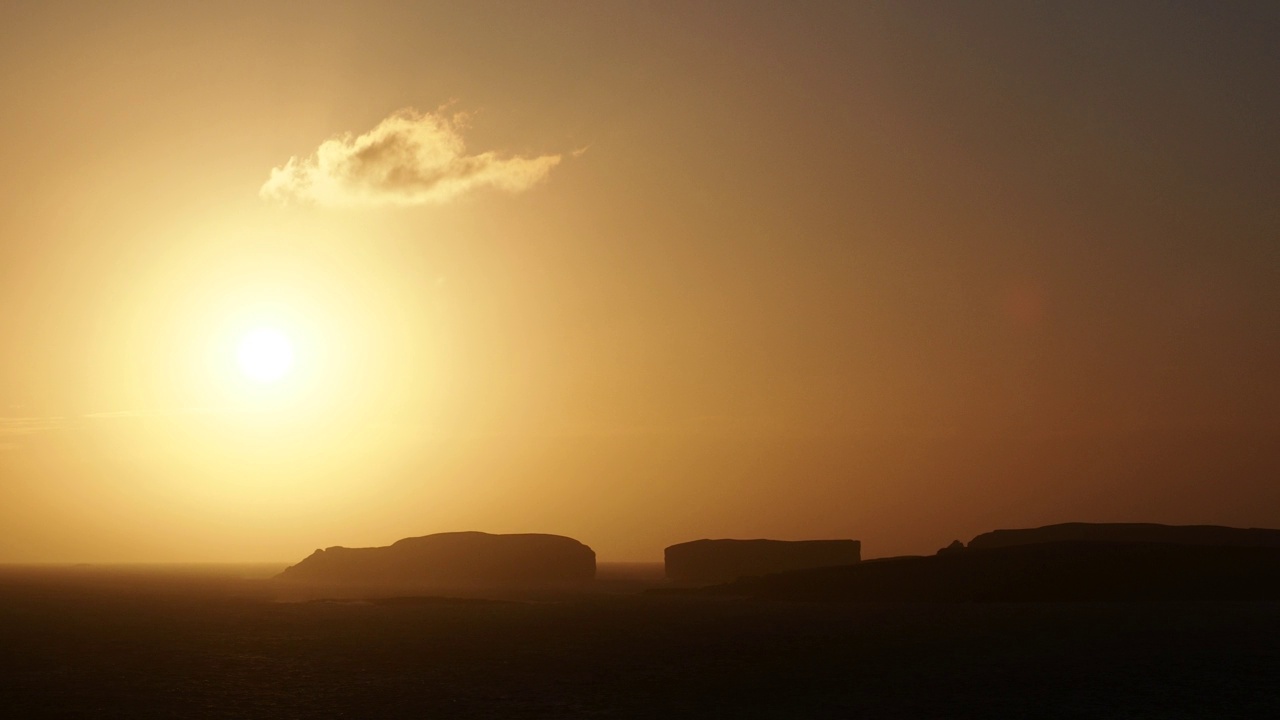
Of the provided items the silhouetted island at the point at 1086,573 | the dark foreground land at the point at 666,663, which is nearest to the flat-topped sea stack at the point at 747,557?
the silhouetted island at the point at 1086,573

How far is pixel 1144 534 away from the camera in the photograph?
106 meters

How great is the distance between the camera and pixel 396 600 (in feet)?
364

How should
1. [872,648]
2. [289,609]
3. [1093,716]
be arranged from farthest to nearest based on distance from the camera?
1. [289,609]
2. [872,648]
3. [1093,716]

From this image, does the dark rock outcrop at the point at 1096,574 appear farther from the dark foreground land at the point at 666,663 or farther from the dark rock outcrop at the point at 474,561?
the dark rock outcrop at the point at 474,561

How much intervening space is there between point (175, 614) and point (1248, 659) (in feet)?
271

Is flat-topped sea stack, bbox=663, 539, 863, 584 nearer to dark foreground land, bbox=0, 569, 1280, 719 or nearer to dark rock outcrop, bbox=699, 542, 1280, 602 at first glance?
dark rock outcrop, bbox=699, 542, 1280, 602

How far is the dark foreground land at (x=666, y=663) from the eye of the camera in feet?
124

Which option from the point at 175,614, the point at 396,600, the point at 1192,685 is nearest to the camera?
the point at 1192,685

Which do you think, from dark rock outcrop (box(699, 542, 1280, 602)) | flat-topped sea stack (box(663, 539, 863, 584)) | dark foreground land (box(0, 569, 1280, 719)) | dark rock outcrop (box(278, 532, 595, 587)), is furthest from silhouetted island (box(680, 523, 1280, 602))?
dark rock outcrop (box(278, 532, 595, 587))

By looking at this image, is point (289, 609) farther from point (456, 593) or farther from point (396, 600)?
point (456, 593)

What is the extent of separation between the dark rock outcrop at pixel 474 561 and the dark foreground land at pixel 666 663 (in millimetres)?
93865

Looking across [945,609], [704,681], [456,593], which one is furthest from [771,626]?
[456,593]

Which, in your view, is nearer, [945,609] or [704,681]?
[704,681]

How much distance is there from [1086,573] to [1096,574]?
836 mm
